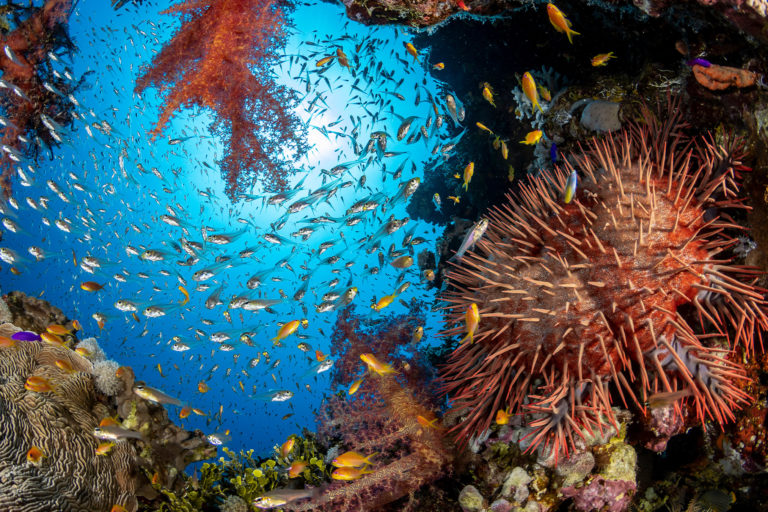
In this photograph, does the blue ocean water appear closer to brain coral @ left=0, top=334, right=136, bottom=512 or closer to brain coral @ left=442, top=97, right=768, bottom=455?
brain coral @ left=0, top=334, right=136, bottom=512

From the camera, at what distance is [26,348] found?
493cm

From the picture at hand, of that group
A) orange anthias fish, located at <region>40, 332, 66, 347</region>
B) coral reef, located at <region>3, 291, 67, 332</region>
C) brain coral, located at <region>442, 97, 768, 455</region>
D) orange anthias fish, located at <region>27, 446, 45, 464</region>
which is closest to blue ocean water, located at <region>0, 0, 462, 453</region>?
coral reef, located at <region>3, 291, 67, 332</region>

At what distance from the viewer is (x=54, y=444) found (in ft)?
13.6

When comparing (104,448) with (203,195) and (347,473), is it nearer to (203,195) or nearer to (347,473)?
(347,473)

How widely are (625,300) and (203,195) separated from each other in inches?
454

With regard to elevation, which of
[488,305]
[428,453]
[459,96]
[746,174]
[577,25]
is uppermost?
[459,96]

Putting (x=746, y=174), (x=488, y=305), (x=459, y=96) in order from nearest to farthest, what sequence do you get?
(x=746, y=174), (x=488, y=305), (x=459, y=96)

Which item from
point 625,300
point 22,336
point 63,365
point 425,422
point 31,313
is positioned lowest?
point 425,422


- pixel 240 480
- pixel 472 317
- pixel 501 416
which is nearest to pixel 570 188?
pixel 472 317

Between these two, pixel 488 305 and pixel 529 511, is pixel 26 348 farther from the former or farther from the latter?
pixel 529 511

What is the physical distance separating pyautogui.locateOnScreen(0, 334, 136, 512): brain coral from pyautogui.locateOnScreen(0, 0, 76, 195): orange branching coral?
22.0 ft

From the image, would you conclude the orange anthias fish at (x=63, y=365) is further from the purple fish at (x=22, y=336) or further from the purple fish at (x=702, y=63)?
the purple fish at (x=702, y=63)

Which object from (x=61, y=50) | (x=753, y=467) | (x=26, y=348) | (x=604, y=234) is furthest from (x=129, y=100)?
(x=753, y=467)

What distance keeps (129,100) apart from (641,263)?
2152cm
